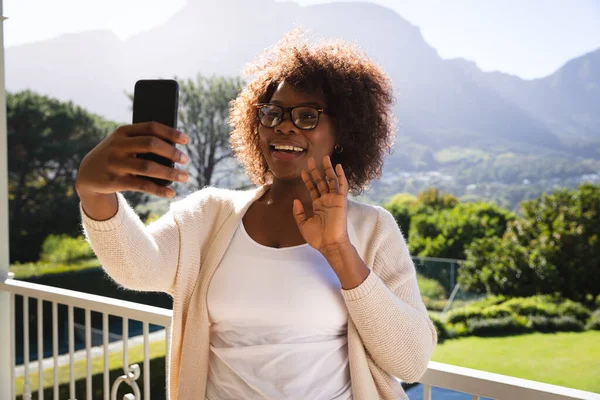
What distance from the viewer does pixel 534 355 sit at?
34.7 feet

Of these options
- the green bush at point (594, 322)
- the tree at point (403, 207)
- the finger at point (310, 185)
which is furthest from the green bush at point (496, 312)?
the finger at point (310, 185)

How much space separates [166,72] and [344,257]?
16409mm

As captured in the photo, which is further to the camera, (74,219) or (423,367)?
(74,219)

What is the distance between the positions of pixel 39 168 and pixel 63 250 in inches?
65.9

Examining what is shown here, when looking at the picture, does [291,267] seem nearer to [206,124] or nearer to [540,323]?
[540,323]

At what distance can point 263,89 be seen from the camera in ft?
4.48

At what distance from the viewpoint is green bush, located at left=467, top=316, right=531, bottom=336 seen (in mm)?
10734

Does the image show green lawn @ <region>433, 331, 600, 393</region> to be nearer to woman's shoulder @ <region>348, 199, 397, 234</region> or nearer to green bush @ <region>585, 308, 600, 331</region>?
green bush @ <region>585, 308, 600, 331</region>

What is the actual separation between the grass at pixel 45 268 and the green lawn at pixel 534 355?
6.75 metres

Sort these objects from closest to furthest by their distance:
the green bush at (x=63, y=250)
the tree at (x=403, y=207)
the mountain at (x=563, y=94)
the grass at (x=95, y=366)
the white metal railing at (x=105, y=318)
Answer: the white metal railing at (x=105, y=318) → the grass at (x=95, y=366) → the green bush at (x=63, y=250) → the tree at (x=403, y=207) → the mountain at (x=563, y=94)

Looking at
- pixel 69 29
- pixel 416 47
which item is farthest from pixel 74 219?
pixel 416 47

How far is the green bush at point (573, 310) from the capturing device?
10836 mm

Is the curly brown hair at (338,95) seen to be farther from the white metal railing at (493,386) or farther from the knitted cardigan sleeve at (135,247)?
the white metal railing at (493,386)

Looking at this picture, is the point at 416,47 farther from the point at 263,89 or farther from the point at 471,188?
the point at 263,89
